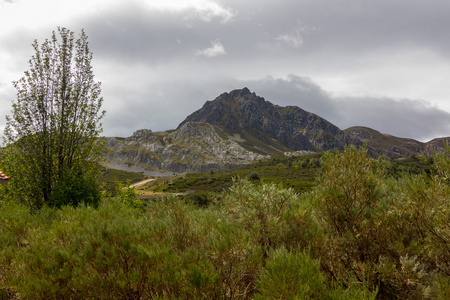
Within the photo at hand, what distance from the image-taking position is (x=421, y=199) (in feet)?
12.8

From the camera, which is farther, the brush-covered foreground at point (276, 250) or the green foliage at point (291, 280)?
the brush-covered foreground at point (276, 250)

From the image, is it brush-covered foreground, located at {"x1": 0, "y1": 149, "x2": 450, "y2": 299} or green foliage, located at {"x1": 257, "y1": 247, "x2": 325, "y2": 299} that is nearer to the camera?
green foliage, located at {"x1": 257, "y1": 247, "x2": 325, "y2": 299}

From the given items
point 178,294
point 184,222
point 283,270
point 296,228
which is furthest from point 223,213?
point 283,270

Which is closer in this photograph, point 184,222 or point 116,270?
point 116,270

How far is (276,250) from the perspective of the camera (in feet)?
11.0

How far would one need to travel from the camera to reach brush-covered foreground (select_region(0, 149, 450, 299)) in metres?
3.03

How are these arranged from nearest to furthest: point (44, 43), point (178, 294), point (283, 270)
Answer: point (283, 270) → point (178, 294) → point (44, 43)

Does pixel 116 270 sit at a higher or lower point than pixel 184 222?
lower

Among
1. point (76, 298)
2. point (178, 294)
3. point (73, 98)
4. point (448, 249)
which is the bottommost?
point (76, 298)

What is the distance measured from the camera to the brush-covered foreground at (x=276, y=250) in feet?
9.95

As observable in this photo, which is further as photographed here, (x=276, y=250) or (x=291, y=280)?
(x=276, y=250)

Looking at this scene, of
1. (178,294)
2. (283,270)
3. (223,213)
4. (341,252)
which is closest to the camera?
(283,270)

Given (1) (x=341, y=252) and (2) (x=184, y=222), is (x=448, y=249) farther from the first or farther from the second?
(2) (x=184, y=222)

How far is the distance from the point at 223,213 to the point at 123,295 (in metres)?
2.89
